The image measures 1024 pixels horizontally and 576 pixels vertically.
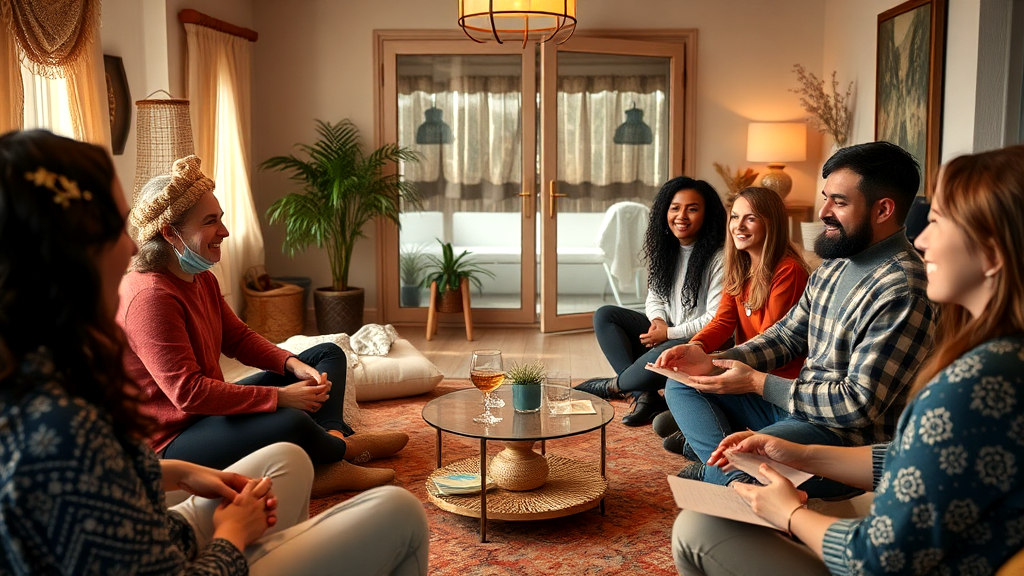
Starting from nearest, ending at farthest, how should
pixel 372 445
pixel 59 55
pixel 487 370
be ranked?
pixel 487 370 < pixel 372 445 < pixel 59 55

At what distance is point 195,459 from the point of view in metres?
2.62

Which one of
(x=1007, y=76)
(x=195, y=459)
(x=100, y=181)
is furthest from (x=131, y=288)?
(x=1007, y=76)

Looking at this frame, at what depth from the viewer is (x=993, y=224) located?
1.29 m

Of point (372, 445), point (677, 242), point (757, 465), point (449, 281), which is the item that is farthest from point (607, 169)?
point (757, 465)

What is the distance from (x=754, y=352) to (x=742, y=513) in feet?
4.02

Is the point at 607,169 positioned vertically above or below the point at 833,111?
below

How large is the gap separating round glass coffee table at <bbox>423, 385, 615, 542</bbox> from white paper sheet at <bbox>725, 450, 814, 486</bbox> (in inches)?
36.0

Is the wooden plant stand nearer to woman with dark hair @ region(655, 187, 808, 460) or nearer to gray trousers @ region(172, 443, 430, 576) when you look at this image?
woman with dark hair @ region(655, 187, 808, 460)

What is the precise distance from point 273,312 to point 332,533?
467cm

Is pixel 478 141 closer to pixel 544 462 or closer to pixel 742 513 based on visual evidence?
pixel 544 462

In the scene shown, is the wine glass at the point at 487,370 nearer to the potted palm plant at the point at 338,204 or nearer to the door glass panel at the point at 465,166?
the potted palm plant at the point at 338,204

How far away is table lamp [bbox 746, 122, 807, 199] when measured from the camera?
6258 millimetres

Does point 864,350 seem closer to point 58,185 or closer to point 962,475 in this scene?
point 962,475

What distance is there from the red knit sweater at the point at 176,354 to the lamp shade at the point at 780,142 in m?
4.40
